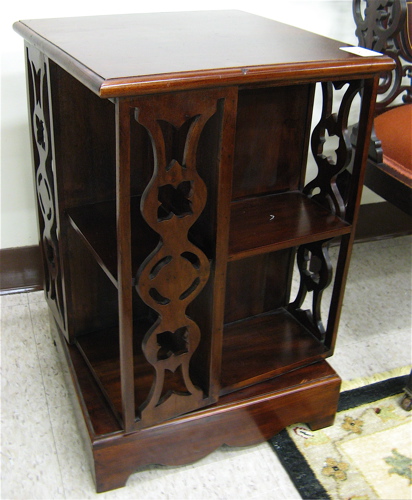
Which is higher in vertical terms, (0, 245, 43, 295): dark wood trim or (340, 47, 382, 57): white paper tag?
(340, 47, 382, 57): white paper tag

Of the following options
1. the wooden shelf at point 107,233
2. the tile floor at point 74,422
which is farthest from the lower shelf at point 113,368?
the wooden shelf at point 107,233

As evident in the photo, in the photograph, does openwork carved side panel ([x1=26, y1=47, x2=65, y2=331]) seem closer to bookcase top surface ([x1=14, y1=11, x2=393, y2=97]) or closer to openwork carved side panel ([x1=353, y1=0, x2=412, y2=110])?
bookcase top surface ([x1=14, y1=11, x2=393, y2=97])

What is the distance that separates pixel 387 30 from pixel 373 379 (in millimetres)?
825

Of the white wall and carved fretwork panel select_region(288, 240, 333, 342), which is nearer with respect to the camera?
carved fretwork panel select_region(288, 240, 333, 342)

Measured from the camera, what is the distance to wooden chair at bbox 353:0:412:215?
140cm

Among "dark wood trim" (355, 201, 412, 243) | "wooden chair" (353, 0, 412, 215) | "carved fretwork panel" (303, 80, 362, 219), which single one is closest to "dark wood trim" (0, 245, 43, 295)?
"carved fretwork panel" (303, 80, 362, 219)

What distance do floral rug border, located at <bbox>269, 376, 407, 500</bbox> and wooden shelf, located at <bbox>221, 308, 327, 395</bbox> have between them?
0.15 metres

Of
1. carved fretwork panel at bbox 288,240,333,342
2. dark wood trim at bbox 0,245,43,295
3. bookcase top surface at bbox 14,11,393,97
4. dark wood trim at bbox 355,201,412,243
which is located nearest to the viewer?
bookcase top surface at bbox 14,11,393,97

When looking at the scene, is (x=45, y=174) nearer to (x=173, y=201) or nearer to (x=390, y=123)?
(x=173, y=201)

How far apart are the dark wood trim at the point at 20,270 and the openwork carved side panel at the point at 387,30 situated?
1.03 m

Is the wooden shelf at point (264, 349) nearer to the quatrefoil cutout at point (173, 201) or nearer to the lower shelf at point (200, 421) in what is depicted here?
the lower shelf at point (200, 421)

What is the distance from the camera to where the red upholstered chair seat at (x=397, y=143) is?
1.41 meters

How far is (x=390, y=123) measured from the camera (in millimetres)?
1496

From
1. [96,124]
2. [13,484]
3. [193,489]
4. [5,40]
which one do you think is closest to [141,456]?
[193,489]
